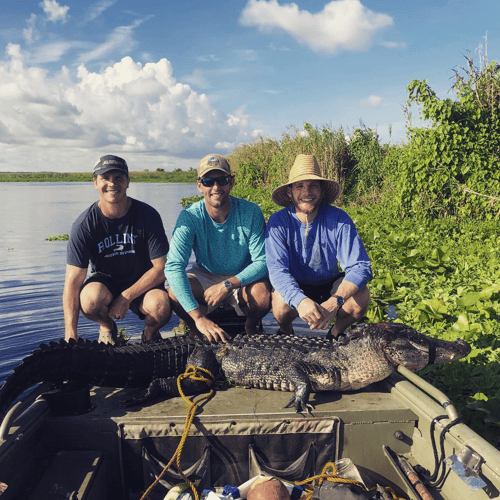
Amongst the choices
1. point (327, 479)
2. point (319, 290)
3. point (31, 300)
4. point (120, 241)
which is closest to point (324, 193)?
point (319, 290)

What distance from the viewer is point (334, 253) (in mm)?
3787

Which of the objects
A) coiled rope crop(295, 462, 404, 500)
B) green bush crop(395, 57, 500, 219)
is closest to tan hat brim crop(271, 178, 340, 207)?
coiled rope crop(295, 462, 404, 500)

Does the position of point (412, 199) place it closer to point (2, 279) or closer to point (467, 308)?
point (467, 308)

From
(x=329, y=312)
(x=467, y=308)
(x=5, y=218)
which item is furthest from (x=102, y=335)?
(x=5, y=218)

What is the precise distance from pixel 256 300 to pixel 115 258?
4.44ft

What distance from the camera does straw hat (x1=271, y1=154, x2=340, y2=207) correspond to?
12.0 ft

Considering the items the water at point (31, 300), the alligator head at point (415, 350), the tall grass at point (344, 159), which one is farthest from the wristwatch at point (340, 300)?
the tall grass at point (344, 159)

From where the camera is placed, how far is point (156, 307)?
3.79 m

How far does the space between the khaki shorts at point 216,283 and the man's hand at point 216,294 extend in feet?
0.68

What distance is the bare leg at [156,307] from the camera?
3.79 metres

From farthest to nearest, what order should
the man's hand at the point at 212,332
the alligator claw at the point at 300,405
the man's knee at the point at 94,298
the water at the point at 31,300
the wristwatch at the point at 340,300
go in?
the water at the point at 31,300, the man's knee at the point at 94,298, the wristwatch at the point at 340,300, the man's hand at the point at 212,332, the alligator claw at the point at 300,405

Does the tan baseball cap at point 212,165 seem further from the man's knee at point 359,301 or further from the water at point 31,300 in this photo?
the water at point 31,300

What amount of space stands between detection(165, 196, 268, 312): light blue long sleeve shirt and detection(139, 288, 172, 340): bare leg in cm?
31

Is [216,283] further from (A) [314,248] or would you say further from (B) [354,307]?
(B) [354,307]
